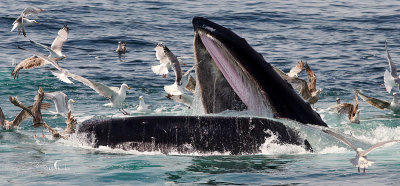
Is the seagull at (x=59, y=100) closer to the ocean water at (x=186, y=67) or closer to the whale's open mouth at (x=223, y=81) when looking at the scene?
the ocean water at (x=186, y=67)

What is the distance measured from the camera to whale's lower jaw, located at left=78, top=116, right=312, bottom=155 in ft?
32.4

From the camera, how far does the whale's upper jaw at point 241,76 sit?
30.3 feet

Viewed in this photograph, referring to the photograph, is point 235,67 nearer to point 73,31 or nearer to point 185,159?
point 185,159

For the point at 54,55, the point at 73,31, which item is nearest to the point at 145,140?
the point at 54,55

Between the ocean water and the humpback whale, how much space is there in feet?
0.56

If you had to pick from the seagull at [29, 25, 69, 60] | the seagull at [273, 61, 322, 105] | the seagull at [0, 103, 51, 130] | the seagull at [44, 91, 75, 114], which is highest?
the seagull at [29, 25, 69, 60]

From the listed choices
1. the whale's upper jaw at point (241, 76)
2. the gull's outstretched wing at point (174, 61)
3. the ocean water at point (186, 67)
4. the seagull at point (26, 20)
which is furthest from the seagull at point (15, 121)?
the seagull at point (26, 20)

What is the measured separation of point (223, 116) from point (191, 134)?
17.9 inches

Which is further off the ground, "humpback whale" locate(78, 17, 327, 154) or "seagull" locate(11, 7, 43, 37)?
"seagull" locate(11, 7, 43, 37)

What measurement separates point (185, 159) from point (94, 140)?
1.24m

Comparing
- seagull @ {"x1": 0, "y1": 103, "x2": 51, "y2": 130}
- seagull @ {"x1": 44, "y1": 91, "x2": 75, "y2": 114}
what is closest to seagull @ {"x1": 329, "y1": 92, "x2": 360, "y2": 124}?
seagull @ {"x1": 44, "y1": 91, "x2": 75, "y2": 114}

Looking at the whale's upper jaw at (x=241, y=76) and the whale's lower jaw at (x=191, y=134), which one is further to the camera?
the whale's lower jaw at (x=191, y=134)

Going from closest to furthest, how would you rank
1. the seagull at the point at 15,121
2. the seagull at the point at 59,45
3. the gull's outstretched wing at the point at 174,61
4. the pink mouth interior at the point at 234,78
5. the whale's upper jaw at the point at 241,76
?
the whale's upper jaw at the point at 241,76
the pink mouth interior at the point at 234,78
the gull's outstretched wing at the point at 174,61
the seagull at the point at 15,121
the seagull at the point at 59,45

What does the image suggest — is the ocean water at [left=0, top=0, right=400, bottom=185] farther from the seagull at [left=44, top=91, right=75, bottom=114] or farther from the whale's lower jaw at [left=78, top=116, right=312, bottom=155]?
the seagull at [left=44, top=91, right=75, bottom=114]
